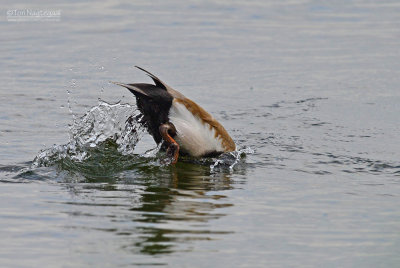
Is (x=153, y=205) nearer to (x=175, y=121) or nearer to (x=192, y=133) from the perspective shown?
(x=175, y=121)

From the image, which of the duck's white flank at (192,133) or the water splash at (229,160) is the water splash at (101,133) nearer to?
the duck's white flank at (192,133)

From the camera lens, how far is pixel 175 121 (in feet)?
27.6

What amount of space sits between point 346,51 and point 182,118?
6648 millimetres

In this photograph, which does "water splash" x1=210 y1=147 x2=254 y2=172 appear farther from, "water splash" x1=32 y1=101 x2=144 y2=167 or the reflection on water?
"water splash" x1=32 y1=101 x2=144 y2=167

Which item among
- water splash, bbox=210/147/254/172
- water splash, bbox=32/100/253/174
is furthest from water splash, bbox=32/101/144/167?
water splash, bbox=210/147/254/172

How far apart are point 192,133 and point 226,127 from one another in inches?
71.1

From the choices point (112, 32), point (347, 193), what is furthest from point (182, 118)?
point (112, 32)

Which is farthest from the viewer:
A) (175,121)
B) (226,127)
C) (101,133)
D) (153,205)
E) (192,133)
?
(226,127)

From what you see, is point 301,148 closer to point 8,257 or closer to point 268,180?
point 268,180

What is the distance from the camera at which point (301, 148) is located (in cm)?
923

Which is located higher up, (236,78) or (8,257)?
(236,78)

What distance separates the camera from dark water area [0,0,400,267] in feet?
18.8

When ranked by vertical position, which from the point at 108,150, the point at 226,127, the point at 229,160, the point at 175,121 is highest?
the point at 175,121

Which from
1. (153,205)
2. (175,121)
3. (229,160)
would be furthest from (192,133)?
(153,205)
